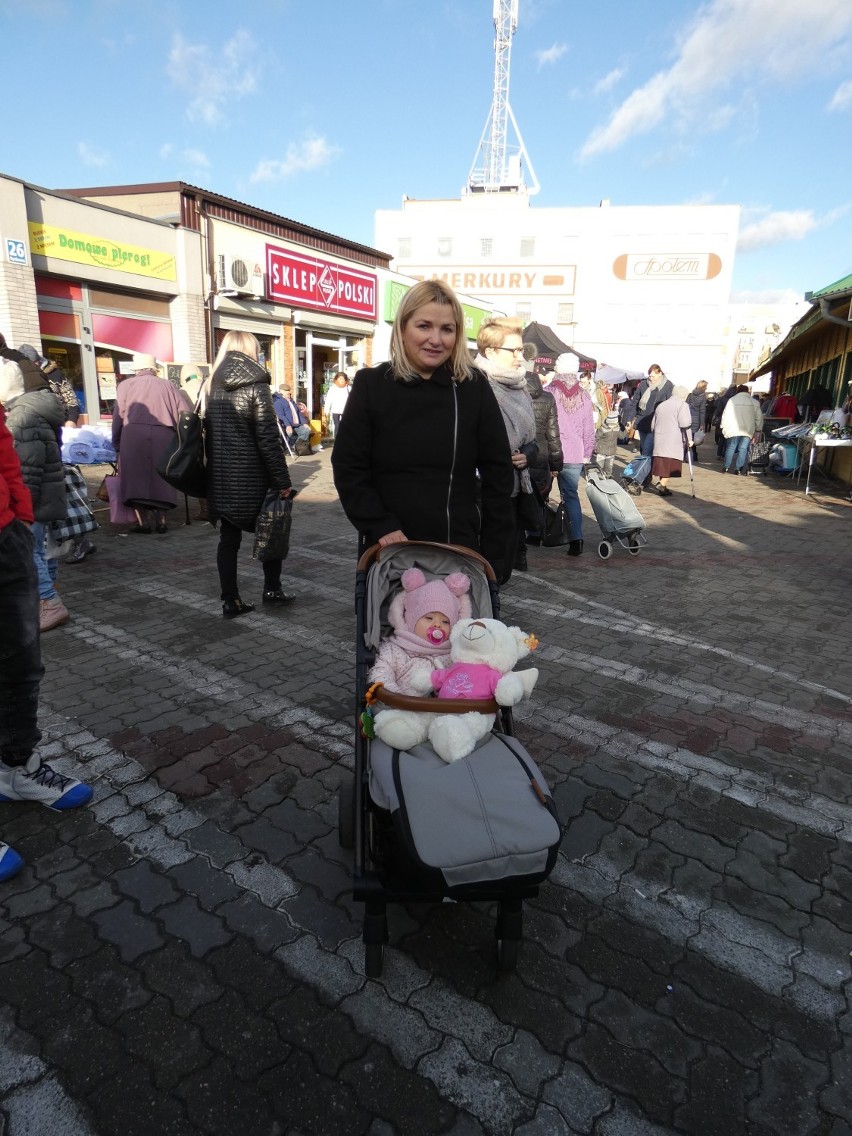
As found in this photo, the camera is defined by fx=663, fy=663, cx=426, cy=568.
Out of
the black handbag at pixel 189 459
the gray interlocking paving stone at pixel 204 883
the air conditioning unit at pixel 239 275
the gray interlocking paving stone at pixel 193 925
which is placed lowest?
the gray interlocking paving stone at pixel 193 925

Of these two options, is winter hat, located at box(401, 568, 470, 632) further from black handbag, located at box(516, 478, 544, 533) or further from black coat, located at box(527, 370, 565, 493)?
black coat, located at box(527, 370, 565, 493)

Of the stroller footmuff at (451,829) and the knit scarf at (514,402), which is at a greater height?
the knit scarf at (514,402)

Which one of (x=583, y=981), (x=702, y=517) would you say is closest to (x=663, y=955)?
(x=583, y=981)

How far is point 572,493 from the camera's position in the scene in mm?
7723

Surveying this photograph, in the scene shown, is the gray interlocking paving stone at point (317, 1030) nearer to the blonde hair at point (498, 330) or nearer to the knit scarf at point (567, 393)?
the blonde hair at point (498, 330)

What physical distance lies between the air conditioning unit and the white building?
34072 mm

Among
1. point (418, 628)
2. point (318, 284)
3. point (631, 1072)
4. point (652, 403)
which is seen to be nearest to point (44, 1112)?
point (631, 1072)

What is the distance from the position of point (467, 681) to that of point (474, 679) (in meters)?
0.03

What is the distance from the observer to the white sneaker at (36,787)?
2.97 metres

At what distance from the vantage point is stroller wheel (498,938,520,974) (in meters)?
2.16

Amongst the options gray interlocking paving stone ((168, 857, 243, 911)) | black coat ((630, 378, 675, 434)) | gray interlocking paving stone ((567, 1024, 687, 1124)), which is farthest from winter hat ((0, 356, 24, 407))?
black coat ((630, 378, 675, 434))

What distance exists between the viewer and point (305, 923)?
2424 millimetres

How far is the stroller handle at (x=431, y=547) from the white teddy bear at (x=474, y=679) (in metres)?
0.40

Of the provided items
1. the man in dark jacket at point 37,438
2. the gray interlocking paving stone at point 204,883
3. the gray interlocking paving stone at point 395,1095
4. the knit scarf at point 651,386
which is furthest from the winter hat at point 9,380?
the knit scarf at point 651,386
